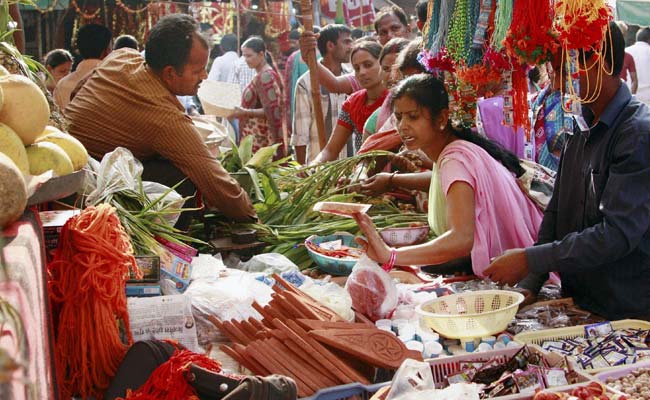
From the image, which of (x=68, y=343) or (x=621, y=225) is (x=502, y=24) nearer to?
(x=621, y=225)

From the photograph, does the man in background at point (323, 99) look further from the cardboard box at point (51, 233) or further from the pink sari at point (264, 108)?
the cardboard box at point (51, 233)

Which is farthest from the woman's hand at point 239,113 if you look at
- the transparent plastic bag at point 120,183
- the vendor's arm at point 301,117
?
the transparent plastic bag at point 120,183

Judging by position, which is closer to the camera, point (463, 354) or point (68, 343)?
point (68, 343)

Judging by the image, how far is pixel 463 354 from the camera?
2.18 meters

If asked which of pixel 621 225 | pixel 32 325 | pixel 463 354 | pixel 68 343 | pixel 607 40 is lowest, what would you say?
pixel 463 354

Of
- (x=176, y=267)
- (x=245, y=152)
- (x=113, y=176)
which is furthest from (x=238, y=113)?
(x=176, y=267)

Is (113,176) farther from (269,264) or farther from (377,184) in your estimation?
(377,184)

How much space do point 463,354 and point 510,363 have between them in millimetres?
147

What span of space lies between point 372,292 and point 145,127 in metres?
1.56

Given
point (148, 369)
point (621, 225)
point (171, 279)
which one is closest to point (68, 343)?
point (148, 369)

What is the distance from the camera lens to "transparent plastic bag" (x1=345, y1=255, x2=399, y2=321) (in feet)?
8.38

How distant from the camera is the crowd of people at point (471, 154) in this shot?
2471 millimetres

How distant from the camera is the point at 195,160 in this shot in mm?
3494

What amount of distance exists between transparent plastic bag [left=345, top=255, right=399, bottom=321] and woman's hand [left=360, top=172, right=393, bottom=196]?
127 cm
